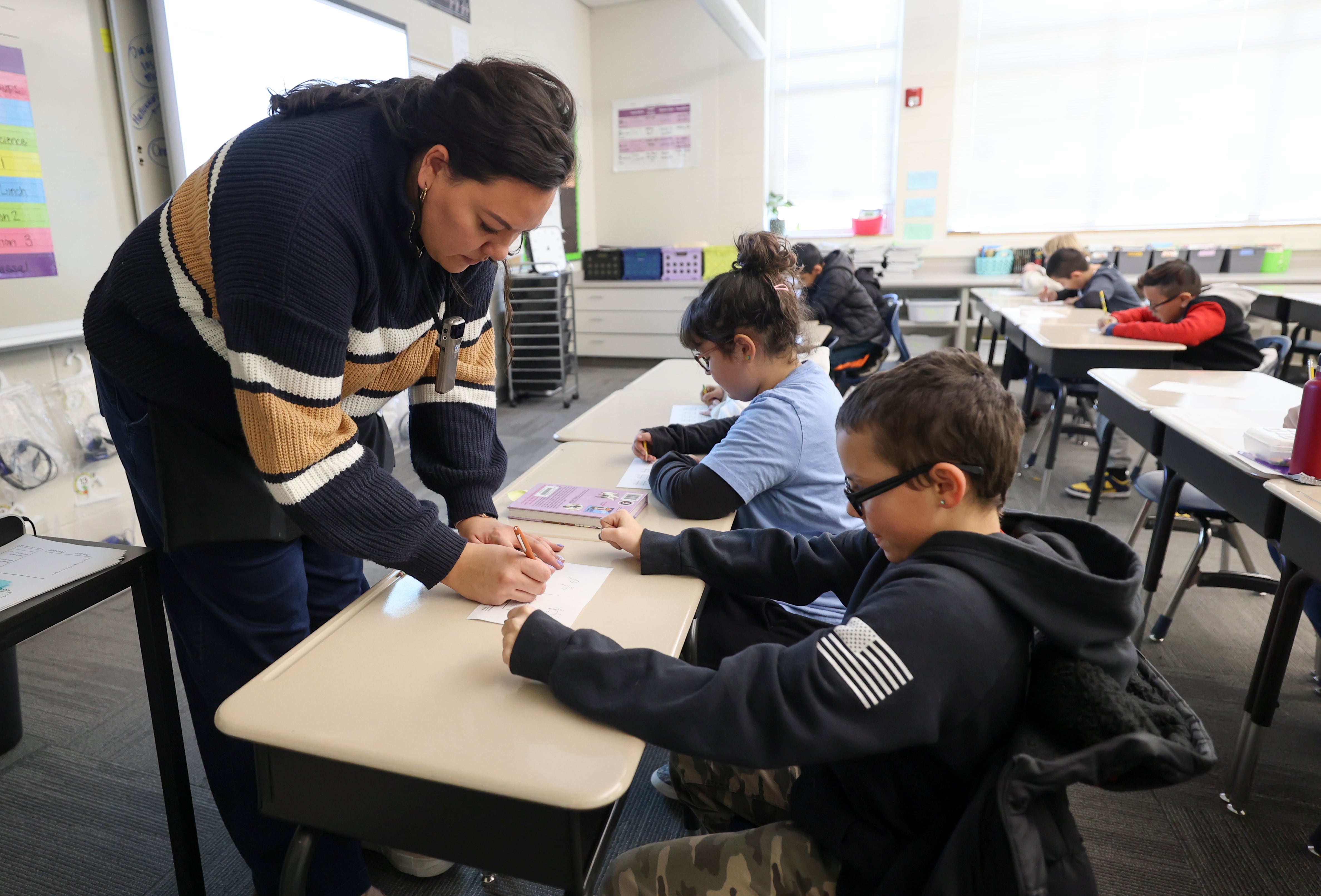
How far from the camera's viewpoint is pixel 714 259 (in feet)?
19.8

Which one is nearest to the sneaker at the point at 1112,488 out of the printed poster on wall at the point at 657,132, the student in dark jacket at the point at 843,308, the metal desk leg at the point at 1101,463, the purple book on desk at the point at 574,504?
the metal desk leg at the point at 1101,463

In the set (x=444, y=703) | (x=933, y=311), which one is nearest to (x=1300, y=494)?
(x=444, y=703)

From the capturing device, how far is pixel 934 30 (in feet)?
18.1

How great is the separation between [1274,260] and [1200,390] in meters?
4.15

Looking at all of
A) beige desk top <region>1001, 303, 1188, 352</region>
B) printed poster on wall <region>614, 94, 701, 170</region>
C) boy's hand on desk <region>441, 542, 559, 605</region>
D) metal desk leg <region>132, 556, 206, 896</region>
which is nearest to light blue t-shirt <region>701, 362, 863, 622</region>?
boy's hand on desk <region>441, 542, 559, 605</region>

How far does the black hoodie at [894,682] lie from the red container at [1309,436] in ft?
2.51

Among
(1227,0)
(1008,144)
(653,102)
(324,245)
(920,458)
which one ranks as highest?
(1227,0)

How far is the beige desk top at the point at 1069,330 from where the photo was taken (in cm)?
280

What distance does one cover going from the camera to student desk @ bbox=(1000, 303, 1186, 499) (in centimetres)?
281

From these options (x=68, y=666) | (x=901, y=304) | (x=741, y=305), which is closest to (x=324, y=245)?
(x=741, y=305)

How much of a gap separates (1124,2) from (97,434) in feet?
21.2

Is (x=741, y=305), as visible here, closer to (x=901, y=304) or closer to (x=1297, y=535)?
(x=1297, y=535)

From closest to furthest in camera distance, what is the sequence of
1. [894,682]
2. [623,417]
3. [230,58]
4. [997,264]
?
[894,682] < [623,417] < [230,58] < [997,264]

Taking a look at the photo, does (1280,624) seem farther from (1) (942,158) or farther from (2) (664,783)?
(1) (942,158)
